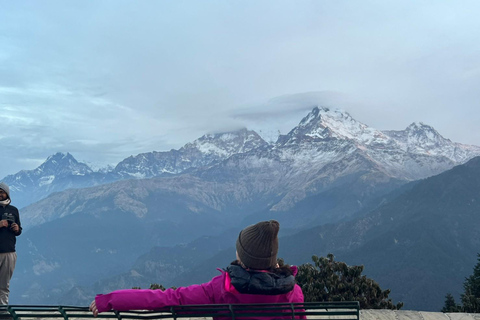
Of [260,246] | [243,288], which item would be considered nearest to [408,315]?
[260,246]

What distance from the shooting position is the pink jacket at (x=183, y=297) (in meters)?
5.28

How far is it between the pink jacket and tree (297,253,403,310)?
13.3 m

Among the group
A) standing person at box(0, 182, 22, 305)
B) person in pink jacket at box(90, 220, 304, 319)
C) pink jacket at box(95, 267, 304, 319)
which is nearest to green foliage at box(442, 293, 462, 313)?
person in pink jacket at box(90, 220, 304, 319)

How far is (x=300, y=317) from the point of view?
18.2 feet

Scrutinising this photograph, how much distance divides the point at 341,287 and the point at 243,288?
1440cm

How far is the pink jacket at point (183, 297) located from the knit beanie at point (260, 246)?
0.37 m

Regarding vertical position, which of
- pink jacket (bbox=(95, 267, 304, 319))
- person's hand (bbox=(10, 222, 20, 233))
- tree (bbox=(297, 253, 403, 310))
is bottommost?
tree (bbox=(297, 253, 403, 310))

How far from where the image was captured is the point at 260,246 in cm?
568

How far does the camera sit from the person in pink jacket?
5297mm

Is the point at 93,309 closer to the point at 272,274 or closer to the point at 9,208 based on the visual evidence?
the point at 272,274

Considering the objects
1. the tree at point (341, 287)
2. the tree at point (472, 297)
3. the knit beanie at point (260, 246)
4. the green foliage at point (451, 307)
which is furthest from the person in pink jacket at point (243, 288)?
the green foliage at point (451, 307)

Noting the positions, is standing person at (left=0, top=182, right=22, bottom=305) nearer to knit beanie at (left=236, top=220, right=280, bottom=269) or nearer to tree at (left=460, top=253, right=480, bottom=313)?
knit beanie at (left=236, top=220, right=280, bottom=269)

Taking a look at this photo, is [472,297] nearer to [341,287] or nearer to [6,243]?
[341,287]

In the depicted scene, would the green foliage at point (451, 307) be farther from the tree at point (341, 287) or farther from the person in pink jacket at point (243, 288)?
the person in pink jacket at point (243, 288)
